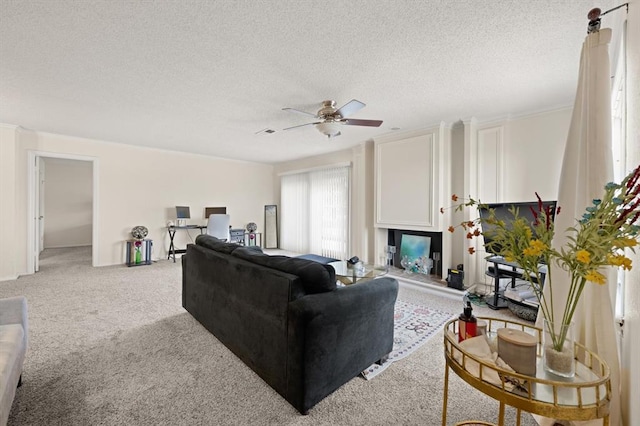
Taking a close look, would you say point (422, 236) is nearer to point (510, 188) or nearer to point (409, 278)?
point (409, 278)

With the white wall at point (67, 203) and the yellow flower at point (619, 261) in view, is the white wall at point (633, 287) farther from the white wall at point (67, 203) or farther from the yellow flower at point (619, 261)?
the white wall at point (67, 203)

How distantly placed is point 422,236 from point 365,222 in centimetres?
113

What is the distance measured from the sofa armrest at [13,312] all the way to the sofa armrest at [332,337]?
5.73 feet

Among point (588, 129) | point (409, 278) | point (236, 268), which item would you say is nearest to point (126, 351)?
point (236, 268)

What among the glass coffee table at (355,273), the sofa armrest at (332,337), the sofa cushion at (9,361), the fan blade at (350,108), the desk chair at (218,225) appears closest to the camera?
the sofa cushion at (9,361)

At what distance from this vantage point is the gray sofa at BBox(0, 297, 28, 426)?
118cm

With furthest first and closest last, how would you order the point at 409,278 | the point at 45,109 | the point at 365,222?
the point at 365,222 → the point at 409,278 → the point at 45,109

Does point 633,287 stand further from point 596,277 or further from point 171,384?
point 171,384

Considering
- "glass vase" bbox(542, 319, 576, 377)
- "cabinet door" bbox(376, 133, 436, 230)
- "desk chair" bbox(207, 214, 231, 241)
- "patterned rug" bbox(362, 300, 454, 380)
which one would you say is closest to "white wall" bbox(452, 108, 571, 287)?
"cabinet door" bbox(376, 133, 436, 230)

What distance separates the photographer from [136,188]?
5711 mm

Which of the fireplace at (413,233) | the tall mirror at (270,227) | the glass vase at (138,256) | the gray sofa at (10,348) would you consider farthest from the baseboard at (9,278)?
the fireplace at (413,233)

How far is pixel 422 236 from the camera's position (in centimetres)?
453

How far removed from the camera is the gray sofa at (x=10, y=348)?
1.18 metres

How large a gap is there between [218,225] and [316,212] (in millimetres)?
2261
